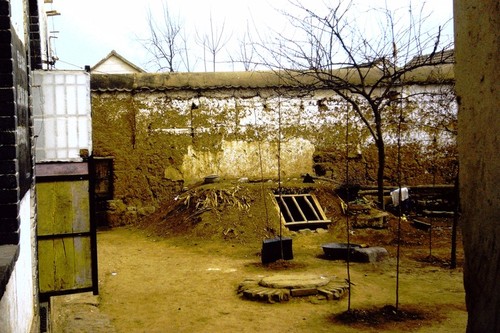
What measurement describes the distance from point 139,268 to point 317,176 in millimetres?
5500

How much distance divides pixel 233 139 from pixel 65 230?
24.8 feet

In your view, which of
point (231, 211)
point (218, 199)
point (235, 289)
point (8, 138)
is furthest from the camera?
Result: point (218, 199)

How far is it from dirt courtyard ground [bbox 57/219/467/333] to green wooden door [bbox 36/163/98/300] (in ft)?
1.41

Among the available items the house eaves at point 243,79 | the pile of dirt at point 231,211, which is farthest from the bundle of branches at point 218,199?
the house eaves at point 243,79

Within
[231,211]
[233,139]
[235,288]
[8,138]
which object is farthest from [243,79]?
[8,138]

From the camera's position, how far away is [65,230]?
4.65 meters

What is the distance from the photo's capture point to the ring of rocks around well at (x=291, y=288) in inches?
217

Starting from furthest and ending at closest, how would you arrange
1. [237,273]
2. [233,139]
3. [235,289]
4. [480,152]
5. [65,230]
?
[233,139] < [237,273] < [235,289] < [65,230] < [480,152]

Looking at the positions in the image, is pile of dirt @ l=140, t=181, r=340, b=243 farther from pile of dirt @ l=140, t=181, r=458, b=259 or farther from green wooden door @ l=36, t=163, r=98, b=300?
green wooden door @ l=36, t=163, r=98, b=300

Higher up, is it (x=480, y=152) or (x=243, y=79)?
(x=243, y=79)

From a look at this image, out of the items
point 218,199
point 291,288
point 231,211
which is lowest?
point 291,288

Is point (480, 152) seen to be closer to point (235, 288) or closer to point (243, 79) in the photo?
point (235, 288)

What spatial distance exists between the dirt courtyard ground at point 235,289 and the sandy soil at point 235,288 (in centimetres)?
1

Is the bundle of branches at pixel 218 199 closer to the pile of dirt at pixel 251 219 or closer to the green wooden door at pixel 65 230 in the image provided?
the pile of dirt at pixel 251 219
